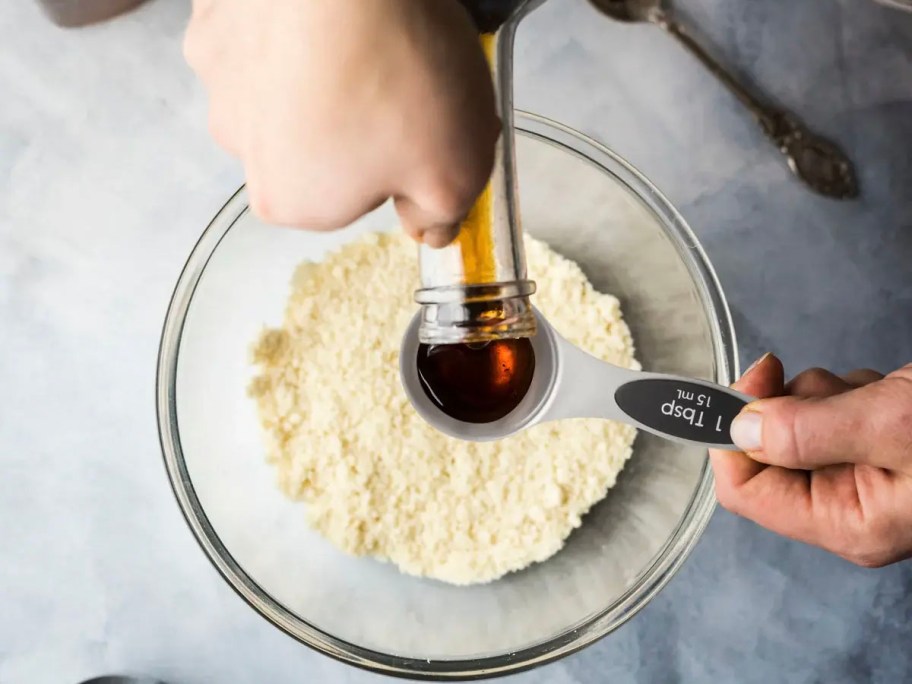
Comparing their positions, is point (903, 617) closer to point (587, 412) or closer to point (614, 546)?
point (614, 546)

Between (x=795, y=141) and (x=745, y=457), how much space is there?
0.36m

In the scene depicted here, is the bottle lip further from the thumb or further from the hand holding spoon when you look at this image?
the hand holding spoon

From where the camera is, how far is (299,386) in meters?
0.72

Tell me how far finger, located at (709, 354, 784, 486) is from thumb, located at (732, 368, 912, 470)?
70mm

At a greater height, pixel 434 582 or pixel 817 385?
pixel 817 385

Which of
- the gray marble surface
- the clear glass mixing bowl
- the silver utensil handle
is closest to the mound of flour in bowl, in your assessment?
the clear glass mixing bowl

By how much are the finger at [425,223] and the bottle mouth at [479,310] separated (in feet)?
0.36

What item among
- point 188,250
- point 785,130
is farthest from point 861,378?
point 188,250

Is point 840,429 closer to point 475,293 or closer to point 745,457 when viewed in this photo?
point 745,457

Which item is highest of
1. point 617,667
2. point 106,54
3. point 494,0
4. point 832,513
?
point 106,54

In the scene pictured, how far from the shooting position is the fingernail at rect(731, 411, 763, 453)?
0.54 metres

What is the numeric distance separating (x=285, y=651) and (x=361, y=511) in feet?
0.62

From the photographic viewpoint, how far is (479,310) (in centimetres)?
54

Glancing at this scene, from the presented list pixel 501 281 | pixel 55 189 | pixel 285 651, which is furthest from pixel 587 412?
pixel 55 189
